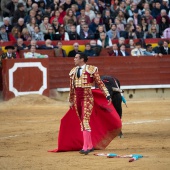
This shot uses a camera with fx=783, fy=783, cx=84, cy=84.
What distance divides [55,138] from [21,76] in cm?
591

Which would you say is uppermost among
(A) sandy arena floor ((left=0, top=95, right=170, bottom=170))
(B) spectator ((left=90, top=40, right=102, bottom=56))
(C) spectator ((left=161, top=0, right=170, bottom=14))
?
(C) spectator ((left=161, top=0, right=170, bottom=14))

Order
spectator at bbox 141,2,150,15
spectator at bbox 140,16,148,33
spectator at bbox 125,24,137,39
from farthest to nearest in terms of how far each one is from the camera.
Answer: spectator at bbox 141,2,150,15 → spectator at bbox 140,16,148,33 → spectator at bbox 125,24,137,39

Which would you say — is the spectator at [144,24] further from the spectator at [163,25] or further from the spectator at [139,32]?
the spectator at [163,25]

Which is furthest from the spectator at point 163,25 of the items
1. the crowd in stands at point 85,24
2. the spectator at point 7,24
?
the spectator at point 7,24

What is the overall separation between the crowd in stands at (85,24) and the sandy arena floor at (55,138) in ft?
4.67

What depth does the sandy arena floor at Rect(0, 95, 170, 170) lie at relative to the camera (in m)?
8.66

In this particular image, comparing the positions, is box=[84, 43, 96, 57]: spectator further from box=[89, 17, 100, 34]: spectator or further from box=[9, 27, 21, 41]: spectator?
box=[9, 27, 21, 41]: spectator

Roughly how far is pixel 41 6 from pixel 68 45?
119cm

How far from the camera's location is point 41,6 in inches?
714

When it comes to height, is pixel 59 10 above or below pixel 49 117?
above

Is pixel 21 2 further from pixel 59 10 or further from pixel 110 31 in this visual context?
pixel 110 31

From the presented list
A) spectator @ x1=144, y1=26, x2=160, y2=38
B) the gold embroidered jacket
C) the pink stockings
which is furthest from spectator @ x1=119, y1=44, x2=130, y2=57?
the pink stockings

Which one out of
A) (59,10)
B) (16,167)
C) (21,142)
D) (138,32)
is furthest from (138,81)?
(16,167)

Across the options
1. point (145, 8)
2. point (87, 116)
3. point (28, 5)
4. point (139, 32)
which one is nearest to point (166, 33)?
point (139, 32)
